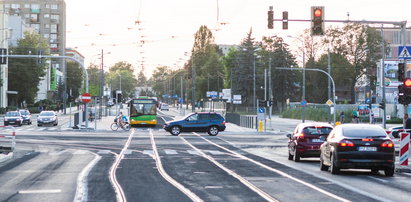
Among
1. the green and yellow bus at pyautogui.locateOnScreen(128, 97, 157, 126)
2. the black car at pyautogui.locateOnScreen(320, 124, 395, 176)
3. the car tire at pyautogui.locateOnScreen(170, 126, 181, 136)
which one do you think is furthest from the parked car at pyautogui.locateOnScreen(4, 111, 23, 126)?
the black car at pyautogui.locateOnScreen(320, 124, 395, 176)

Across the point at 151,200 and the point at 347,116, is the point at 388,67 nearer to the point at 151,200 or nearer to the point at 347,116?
the point at 347,116

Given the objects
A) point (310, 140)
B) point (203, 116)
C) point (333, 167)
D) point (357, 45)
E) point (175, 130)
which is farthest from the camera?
point (357, 45)

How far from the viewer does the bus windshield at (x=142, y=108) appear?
5719 centimetres

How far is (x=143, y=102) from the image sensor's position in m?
57.2

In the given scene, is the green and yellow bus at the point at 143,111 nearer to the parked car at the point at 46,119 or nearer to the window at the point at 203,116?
the parked car at the point at 46,119

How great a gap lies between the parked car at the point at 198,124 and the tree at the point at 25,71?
6824 centimetres

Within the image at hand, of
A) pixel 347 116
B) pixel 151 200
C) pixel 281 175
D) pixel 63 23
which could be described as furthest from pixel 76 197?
pixel 63 23

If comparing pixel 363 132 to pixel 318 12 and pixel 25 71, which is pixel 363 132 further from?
pixel 25 71

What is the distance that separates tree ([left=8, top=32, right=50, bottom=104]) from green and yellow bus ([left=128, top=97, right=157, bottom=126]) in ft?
183

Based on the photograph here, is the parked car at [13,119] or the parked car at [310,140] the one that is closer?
the parked car at [310,140]

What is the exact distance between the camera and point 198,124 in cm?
4628

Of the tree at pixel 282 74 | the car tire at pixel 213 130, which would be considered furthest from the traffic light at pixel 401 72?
the tree at pixel 282 74

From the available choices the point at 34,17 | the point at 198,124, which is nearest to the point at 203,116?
the point at 198,124

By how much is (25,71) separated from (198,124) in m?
70.2
